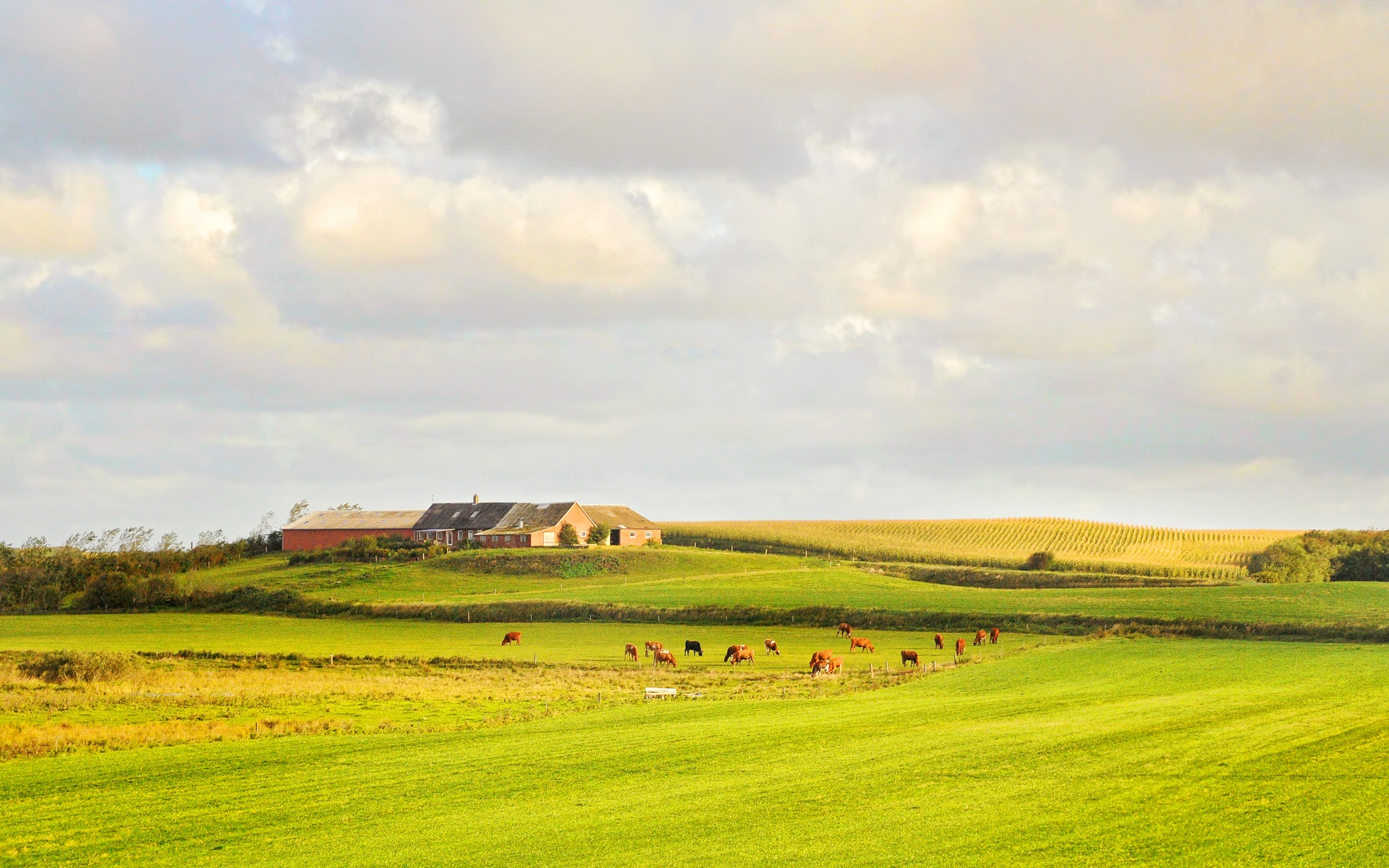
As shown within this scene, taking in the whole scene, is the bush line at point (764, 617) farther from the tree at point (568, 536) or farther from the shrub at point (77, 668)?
the tree at point (568, 536)

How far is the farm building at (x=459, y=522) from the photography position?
425ft

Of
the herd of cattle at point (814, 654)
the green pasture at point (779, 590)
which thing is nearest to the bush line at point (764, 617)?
the green pasture at point (779, 590)

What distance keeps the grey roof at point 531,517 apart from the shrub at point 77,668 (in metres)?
78.6

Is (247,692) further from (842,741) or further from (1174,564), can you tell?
(1174,564)

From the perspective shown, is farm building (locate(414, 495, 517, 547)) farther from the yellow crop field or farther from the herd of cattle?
the herd of cattle

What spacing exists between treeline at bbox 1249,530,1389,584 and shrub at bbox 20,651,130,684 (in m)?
81.0

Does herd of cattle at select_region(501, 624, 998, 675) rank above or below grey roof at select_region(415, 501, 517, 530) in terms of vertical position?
below

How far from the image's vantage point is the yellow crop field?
110 meters

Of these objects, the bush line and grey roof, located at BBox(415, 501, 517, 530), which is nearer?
the bush line

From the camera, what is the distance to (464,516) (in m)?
133

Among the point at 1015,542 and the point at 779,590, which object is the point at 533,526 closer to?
the point at 779,590

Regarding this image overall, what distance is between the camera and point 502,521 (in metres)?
129

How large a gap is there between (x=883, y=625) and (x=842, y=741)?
43.4 meters

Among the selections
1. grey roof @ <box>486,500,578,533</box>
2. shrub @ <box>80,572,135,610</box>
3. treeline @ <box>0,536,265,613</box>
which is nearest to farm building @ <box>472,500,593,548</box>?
grey roof @ <box>486,500,578,533</box>
